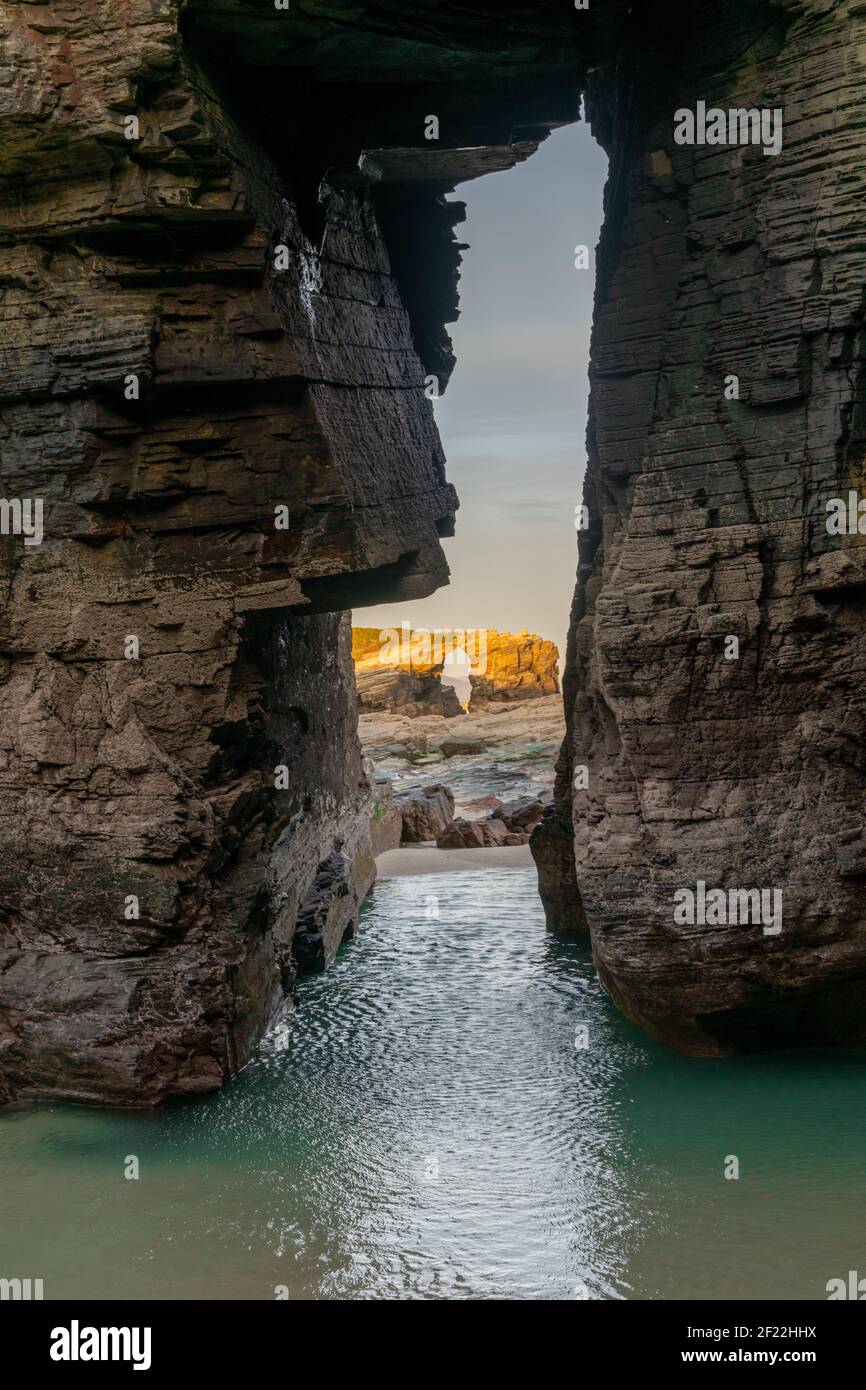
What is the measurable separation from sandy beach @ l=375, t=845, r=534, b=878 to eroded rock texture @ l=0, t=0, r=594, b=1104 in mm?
7958

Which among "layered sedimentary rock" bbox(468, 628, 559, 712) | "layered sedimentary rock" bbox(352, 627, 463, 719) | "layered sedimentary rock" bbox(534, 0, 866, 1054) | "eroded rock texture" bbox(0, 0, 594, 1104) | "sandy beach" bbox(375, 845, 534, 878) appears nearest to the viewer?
"eroded rock texture" bbox(0, 0, 594, 1104)

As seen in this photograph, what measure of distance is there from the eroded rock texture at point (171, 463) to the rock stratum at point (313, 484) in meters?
0.03

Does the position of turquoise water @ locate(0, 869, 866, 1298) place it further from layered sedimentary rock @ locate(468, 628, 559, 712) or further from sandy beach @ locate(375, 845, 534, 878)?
layered sedimentary rock @ locate(468, 628, 559, 712)

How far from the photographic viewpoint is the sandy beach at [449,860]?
57.8ft

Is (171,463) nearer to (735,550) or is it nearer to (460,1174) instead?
(735,550)

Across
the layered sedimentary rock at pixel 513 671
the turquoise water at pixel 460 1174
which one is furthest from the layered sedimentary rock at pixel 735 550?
the layered sedimentary rock at pixel 513 671

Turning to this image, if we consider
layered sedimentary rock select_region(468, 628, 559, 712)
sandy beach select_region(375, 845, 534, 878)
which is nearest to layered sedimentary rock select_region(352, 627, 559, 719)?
layered sedimentary rock select_region(468, 628, 559, 712)

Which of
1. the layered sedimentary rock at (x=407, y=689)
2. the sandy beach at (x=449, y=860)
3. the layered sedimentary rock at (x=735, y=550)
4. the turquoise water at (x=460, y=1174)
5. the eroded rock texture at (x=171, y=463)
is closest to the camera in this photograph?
the turquoise water at (x=460, y=1174)

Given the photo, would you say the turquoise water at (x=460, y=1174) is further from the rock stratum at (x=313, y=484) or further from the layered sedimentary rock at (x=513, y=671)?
the layered sedimentary rock at (x=513, y=671)

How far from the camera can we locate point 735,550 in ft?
27.2

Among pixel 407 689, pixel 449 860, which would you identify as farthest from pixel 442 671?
pixel 449 860

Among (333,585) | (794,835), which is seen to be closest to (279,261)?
(333,585)

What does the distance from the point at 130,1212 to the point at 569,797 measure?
6.32 m

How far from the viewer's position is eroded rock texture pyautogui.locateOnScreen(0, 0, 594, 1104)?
792 cm
